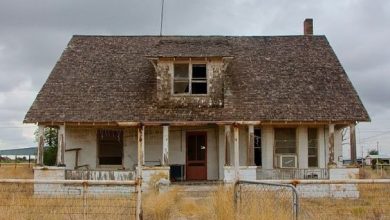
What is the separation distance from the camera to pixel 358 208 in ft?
38.2

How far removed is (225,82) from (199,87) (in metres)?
1.25

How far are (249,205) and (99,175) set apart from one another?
1201 centimetres

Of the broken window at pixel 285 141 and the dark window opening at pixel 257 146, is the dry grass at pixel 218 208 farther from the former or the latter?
the dark window opening at pixel 257 146

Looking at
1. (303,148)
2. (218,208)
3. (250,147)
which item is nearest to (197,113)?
(250,147)

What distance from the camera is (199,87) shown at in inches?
918

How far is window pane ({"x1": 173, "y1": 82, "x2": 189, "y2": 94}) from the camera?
23.2 meters

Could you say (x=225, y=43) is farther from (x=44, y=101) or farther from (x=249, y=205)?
(x=249, y=205)

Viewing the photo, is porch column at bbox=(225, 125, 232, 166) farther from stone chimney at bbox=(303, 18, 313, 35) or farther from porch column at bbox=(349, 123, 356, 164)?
stone chimney at bbox=(303, 18, 313, 35)

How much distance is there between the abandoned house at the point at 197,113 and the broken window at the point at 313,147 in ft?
0.14

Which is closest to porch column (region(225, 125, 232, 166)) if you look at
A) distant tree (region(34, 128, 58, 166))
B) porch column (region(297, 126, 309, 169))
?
porch column (region(297, 126, 309, 169))

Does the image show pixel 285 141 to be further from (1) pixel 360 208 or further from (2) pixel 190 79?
(1) pixel 360 208

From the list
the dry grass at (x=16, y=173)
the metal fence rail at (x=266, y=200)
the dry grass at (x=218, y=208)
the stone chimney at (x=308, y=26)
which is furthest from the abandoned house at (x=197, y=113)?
the metal fence rail at (x=266, y=200)

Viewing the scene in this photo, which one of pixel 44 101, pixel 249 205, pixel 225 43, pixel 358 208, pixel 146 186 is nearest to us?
pixel 249 205

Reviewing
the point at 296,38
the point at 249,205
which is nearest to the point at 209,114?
the point at 296,38
